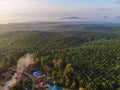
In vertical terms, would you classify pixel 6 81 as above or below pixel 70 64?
below

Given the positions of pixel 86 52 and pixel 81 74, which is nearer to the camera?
pixel 81 74

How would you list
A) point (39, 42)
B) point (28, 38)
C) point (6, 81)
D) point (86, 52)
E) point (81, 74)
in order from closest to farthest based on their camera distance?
point (81, 74) < point (6, 81) < point (86, 52) < point (39, 42) < point (28, 38)

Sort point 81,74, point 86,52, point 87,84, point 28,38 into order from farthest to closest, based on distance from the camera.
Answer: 1. point 28,38
2. point 86,52
3. point 81,74
4. point 87,84

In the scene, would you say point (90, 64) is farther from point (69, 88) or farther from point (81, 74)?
point (69, 88)

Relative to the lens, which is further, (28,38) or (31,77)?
(28,38)

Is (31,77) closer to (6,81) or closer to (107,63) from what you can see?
(6,81)

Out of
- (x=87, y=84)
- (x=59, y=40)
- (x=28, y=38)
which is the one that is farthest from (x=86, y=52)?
(x=28, y=38)

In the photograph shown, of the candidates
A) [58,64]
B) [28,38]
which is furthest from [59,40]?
[58,64]

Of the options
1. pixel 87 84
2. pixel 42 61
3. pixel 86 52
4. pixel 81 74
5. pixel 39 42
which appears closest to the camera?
pixel 87 84

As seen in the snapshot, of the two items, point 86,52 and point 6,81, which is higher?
point 86,52
